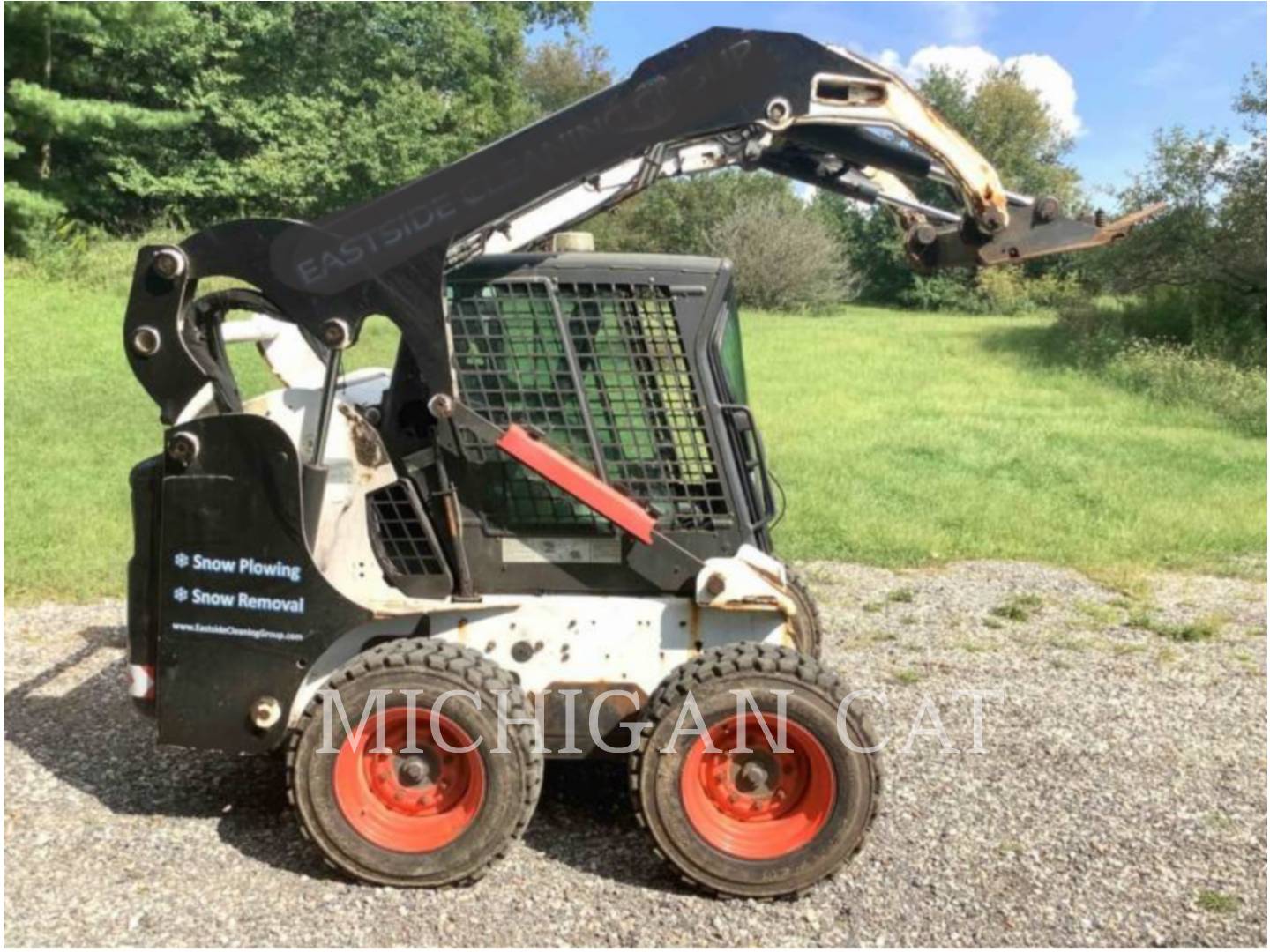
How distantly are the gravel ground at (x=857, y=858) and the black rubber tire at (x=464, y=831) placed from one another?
0.28 ft

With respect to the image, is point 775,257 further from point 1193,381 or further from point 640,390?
point 640,390

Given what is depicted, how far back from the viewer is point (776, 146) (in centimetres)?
389

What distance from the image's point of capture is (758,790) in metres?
3.70

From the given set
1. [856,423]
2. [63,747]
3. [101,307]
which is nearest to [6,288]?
[101,307]

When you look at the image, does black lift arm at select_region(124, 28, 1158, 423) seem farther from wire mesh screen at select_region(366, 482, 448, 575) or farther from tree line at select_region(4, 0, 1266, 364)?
tree line at select_region(4, 0, 1266, 364)

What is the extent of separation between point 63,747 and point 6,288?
18822 millimetres

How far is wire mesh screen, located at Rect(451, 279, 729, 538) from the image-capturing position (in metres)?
3.82

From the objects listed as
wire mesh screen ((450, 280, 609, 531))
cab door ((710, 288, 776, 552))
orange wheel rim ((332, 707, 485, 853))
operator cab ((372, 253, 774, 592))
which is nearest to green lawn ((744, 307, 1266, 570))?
cab door ((710, 288, 776, 552))

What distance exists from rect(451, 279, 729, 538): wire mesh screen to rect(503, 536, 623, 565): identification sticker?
59mm

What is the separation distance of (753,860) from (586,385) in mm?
1646

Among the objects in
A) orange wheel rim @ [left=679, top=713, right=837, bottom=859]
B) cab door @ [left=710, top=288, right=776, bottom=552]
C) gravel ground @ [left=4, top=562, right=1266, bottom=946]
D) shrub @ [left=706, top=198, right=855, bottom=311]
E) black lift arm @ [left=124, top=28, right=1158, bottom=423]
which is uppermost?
shrub @ [left=706, top=198, right=855, bottom=311]

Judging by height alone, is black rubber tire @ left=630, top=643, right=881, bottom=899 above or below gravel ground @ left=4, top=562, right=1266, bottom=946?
above

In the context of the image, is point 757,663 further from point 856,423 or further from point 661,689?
point 856,423

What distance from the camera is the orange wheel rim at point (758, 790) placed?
3.56 m
